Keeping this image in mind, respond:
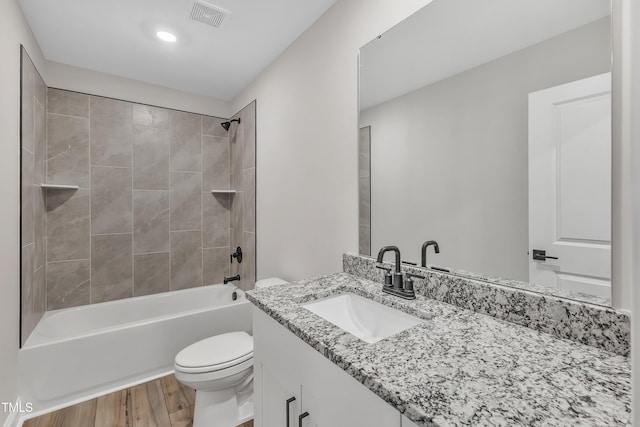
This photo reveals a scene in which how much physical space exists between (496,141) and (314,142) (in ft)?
3.48

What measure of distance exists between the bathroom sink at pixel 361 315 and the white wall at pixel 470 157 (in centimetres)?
28

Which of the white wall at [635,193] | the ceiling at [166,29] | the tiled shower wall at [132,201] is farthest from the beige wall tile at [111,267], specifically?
the white wall at [635,193]

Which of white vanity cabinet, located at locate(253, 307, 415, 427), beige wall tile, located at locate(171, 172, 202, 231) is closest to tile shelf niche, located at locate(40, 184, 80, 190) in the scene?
beige wall tile, located at locate(171, 172, 202, 231)

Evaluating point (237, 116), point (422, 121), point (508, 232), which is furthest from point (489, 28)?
point (237, 116)

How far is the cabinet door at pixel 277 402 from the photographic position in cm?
92

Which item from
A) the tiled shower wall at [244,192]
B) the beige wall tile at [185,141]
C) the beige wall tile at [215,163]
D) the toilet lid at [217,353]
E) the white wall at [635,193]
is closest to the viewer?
the white wall at [635,193]

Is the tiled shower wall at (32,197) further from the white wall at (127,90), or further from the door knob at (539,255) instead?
the door knob at (539,255)

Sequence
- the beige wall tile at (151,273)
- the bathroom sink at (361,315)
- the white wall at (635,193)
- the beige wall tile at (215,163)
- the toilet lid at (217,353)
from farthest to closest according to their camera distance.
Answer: the beige wall tile at (215,163) < the beige wall tile at (151,273) < the toilet lid at (217,353) < the bathroom sink at (361,315) < the white wall at (635,193)

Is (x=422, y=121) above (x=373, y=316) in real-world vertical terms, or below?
above

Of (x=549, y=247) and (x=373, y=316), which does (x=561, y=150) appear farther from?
(x=373, y=316)

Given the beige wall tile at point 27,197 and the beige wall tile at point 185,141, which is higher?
the beige wall tile at point 185,141

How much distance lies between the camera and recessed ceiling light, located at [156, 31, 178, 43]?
6.44ft

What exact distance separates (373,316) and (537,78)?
1.01 m

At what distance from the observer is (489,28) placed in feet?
3.38
